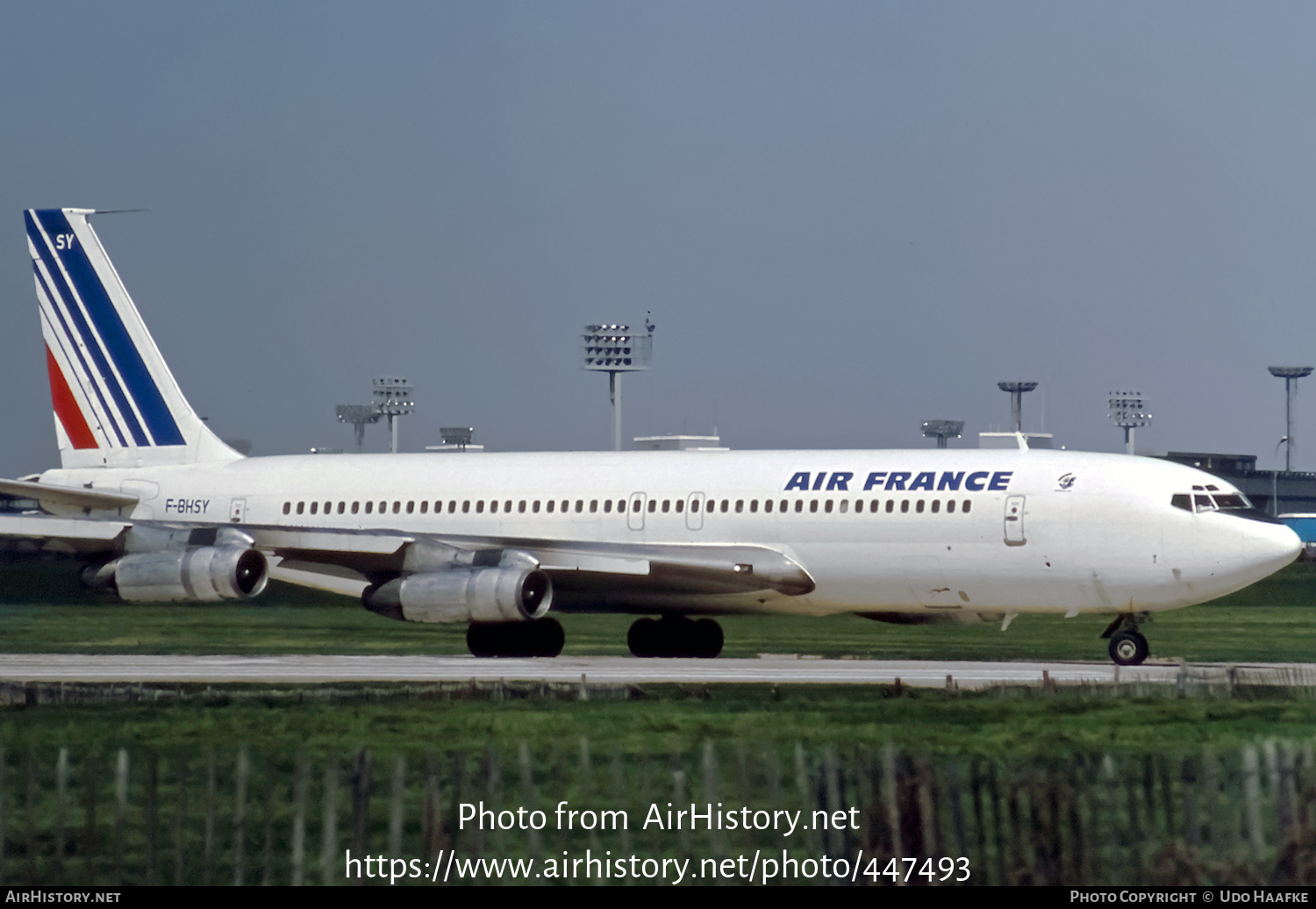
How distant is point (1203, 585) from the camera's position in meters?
40.5

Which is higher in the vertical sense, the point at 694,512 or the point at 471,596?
the point at 694,512

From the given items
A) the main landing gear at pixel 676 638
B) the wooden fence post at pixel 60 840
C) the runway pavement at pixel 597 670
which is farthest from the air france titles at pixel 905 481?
the wooden fence post at pixel 60 840

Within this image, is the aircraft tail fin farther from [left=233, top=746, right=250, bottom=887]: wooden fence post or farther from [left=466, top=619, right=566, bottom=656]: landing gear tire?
[left=233, top=746, right=250, bottom=887]: wooden fence post

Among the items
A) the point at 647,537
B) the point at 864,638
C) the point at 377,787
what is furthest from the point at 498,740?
the point at 864,638

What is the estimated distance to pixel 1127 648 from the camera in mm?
41156

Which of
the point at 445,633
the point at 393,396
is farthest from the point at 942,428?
the point at 445,633

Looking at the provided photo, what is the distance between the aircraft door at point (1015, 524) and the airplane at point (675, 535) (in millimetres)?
84

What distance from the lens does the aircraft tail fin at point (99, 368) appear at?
5338 cm

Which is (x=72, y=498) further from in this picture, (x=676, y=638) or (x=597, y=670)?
(x=597, y=670)

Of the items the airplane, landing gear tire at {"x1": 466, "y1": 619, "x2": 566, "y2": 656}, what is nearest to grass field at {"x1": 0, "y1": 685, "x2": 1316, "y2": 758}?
the airplane

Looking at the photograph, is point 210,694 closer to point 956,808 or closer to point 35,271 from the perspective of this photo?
point 956,808

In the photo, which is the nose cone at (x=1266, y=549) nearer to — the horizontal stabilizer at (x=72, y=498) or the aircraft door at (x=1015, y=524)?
the aircraft door at (x=1015, y=524)

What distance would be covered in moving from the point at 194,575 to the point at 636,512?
33.1ft

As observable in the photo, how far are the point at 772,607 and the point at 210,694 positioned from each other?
16832mm
